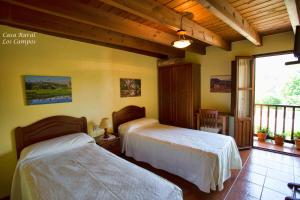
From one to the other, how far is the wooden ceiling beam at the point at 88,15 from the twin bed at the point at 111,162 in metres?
1.66

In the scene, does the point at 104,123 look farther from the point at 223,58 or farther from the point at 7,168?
the point at 223,58

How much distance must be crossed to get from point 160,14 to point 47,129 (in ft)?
8.07

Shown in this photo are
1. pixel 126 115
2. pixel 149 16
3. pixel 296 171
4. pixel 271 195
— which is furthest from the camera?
pixel 126 115

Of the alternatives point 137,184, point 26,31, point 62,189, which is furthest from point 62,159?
point 26,31

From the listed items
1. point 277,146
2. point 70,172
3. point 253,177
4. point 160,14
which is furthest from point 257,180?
point 160,14

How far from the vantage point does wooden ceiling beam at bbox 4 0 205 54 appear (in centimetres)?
176

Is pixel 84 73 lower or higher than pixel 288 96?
higher

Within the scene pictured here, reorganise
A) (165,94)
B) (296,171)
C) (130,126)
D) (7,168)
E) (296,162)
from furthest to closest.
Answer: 1. (165,94)
2. (130,126)
3. (296,162)
4. (296,171)
5. (7,168)

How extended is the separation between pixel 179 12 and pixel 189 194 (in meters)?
2.56

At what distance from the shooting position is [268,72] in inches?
187

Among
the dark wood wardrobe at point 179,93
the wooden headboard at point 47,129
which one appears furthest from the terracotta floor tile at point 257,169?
the wooden headboard at point 47,129

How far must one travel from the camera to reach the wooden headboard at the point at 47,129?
2.41 m

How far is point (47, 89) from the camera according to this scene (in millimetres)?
2664

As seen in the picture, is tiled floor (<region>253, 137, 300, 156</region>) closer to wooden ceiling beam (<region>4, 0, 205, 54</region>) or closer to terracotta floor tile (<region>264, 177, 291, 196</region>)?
terracotta floor tile (<region>264, 177, 291, 196</region>)
